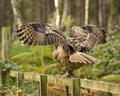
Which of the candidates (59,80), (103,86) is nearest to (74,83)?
(103,86)

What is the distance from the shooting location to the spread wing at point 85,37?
8277 mm

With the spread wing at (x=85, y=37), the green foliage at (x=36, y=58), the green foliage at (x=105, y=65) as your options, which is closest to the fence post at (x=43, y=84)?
the spread wing at (x=85, y=37)

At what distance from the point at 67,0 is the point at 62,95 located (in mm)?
16280

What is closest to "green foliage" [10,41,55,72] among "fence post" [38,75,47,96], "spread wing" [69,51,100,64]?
"fence post" [38,75,47,96]

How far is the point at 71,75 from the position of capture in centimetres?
854

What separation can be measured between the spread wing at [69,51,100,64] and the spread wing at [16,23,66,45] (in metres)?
0.40

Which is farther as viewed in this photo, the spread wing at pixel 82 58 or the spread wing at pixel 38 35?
the spread wing at pixel 38 35

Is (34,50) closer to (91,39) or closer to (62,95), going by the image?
(62,95)

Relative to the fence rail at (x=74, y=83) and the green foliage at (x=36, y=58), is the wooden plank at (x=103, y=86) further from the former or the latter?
the green foliage at (x=36, y=58)

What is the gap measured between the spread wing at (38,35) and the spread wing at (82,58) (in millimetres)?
398

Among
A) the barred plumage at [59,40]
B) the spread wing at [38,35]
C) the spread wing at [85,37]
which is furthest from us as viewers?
the spread wing at [85,37]

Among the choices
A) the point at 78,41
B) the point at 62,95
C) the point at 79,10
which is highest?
the point at 79,10

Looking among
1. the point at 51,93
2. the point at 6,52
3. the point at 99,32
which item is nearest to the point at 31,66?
the point at 6,52

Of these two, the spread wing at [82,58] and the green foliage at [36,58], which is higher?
the green foliage at [36,58]
